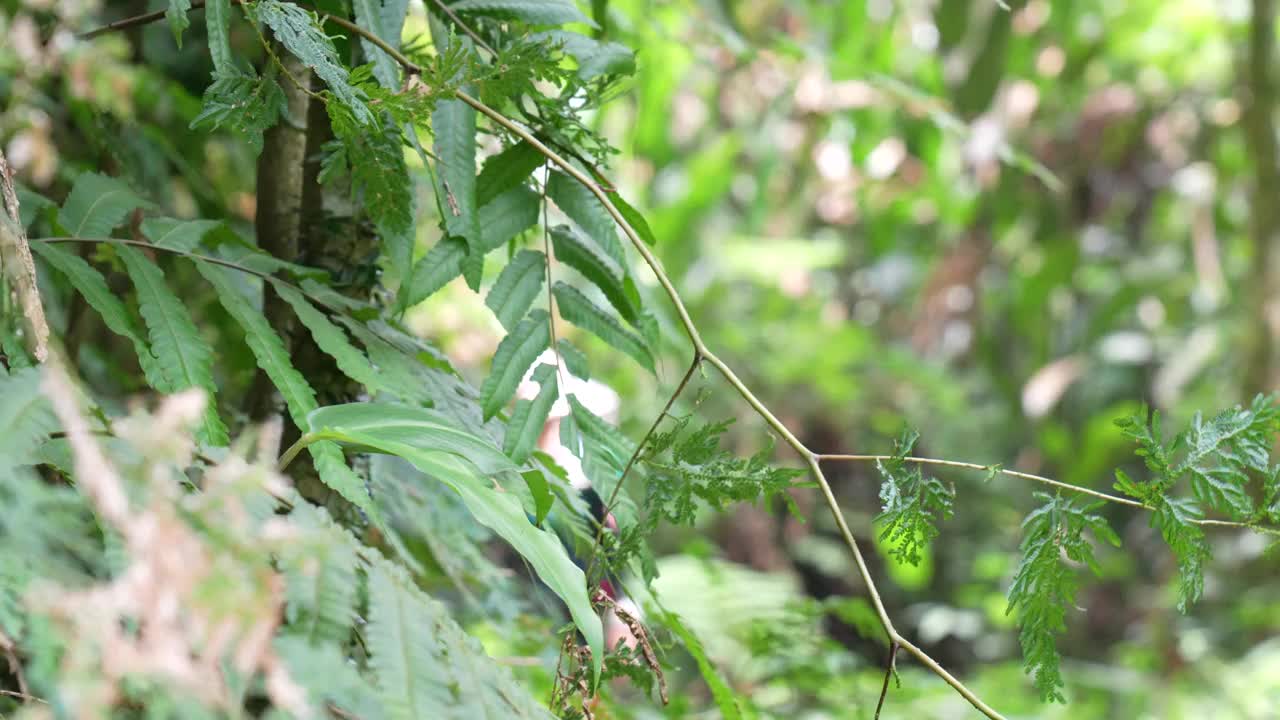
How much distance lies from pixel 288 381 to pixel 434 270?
11 cm

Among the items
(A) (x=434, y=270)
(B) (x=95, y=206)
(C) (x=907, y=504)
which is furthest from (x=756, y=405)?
(B) (x=95, y=206)

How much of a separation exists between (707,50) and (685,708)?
1387mm

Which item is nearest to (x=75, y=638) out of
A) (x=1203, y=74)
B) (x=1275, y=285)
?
(x=1275, y=285)

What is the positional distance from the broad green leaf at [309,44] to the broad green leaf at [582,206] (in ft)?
0.57

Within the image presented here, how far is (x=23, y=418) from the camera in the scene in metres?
0.38

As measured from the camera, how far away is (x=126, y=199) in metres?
0.69

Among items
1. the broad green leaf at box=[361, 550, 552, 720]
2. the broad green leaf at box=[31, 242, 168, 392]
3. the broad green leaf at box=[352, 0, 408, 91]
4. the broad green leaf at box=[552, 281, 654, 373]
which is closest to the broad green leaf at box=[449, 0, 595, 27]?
the broad green leaf at box=[352, 0, 408, 91]

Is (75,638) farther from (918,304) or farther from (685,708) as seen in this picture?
(918,304)

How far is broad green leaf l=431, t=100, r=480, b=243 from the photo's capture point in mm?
637

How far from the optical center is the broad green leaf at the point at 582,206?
689mm

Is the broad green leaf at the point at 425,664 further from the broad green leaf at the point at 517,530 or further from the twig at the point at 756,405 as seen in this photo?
the twig at the point at 756,405

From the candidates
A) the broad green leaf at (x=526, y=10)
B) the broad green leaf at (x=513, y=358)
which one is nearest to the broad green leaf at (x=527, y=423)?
the broad green leaf at (x=513, y=358)

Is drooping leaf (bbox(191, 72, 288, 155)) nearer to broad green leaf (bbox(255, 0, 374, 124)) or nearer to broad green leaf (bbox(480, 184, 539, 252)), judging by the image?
broad green leaf (bbox(255, 0, 374, 124))

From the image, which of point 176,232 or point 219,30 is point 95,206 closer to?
point 176,232
